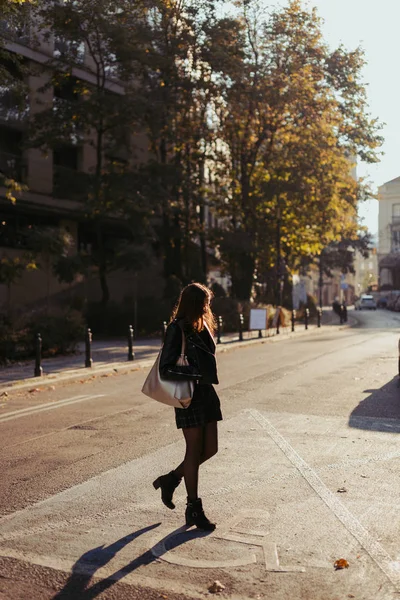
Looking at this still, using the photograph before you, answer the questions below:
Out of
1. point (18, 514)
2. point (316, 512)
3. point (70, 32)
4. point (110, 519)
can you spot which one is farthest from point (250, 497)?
point (70, 32)

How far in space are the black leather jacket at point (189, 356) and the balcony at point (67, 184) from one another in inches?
1007

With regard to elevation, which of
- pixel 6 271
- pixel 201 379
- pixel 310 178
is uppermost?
pixel 310 178

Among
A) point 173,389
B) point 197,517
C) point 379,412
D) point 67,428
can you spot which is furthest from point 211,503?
point 379,412

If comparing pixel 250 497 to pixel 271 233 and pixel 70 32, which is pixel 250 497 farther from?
pixel 271 233

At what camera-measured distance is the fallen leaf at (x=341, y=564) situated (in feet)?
14.8

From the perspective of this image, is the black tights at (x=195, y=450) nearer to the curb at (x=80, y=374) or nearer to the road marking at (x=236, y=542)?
the road marking at (x=236, y=542)

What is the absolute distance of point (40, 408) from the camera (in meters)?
11.8

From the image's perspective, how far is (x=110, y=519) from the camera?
18.5 feet

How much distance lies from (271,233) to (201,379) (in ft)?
111

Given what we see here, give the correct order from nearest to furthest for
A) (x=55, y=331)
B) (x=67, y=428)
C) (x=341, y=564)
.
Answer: (x=341, y=564)
(x=67, y=428)
(x=55, y=331)

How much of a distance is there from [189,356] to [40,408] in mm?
6958

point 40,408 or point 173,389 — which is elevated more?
point 173,389

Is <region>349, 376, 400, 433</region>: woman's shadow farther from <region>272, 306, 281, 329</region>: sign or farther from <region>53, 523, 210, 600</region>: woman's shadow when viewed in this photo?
<region>272, 306, 281, 329</region>: sign

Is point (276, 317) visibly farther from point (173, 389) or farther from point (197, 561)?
point (197, 561)
